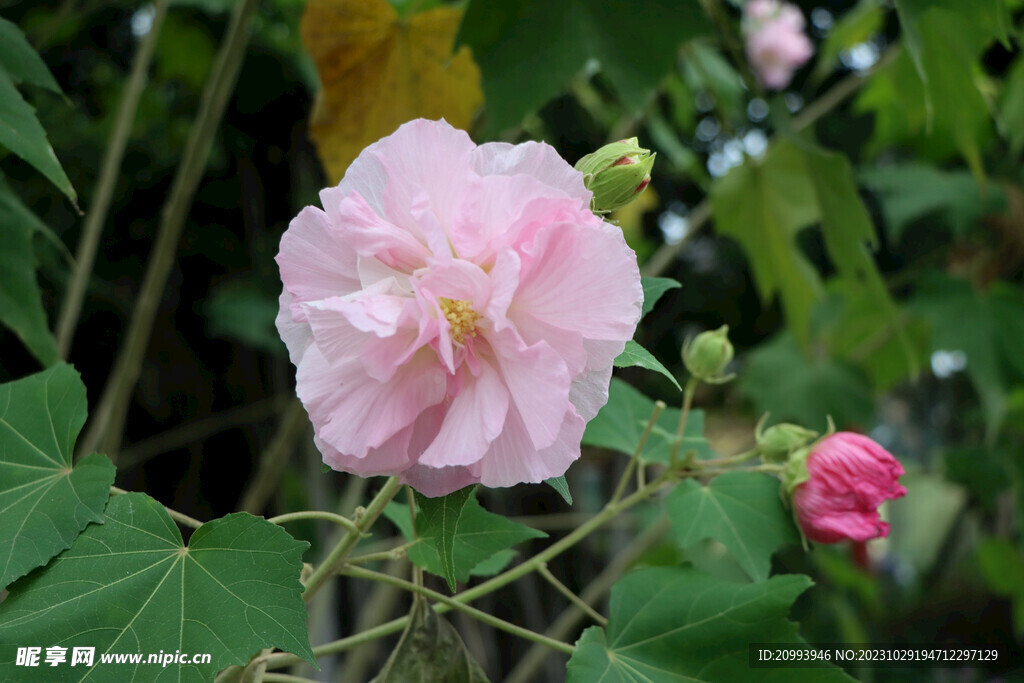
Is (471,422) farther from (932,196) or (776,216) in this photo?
(932,196)

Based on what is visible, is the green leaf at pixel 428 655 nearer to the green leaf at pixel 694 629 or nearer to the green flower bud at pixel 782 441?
the green leaf at pixel 694 629

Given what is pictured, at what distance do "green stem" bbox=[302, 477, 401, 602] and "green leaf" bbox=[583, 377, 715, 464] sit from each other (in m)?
0.22

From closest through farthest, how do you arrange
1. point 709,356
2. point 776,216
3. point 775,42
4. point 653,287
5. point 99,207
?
point 653,287 → point 709,356 → point 99,207 → point 776,216 → point 775,42

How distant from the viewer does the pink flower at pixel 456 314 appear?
0.96 ft

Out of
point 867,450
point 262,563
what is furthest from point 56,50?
point 867,450

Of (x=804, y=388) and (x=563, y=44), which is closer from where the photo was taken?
(x=563, y=44)

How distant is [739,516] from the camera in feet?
1.60

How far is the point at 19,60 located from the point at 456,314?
33cm

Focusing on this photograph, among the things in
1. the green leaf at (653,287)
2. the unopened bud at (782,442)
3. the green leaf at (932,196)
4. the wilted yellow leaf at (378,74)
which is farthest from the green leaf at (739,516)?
the green leaf at (932,196)

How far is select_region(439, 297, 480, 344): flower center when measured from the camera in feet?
1.03

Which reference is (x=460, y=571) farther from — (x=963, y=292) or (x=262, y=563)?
(x=963, y=292)

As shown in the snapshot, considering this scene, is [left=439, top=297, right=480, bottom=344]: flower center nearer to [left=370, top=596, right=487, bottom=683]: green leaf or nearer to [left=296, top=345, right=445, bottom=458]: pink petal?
[left=296, top=345, right=445, bottom=458]: pink petal

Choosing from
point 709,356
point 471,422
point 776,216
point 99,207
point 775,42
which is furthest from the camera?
point 775,42

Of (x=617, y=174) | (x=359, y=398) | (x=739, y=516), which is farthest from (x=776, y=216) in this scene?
(x=359, y=398)
